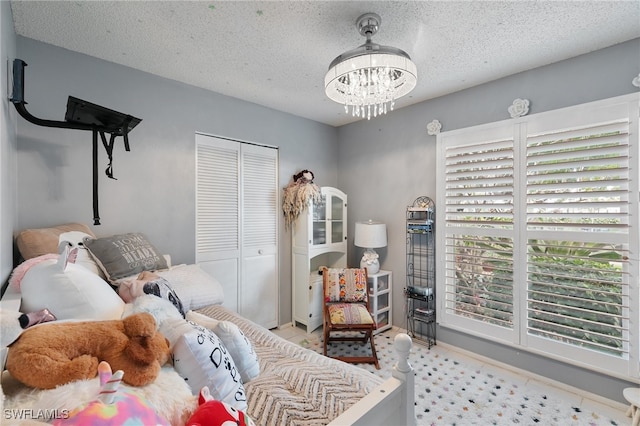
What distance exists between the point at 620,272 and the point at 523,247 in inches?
22.3

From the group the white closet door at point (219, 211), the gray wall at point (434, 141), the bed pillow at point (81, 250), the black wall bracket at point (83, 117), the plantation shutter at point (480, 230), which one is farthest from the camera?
the white closet door at point (219, 211)

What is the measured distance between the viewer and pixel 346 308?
9.12ft

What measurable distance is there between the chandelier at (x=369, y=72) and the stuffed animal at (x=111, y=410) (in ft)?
5.26

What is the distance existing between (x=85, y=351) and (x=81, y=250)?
51.3 inches

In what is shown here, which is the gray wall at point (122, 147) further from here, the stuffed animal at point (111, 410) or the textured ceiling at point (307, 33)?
the stuffed animal at point (111, 410)

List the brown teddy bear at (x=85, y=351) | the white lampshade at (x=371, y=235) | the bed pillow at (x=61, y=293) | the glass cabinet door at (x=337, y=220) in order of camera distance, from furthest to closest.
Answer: the glass cabinet door at (x=337, y=220) < the white lampshade at (x=371, y=235) < the bed pillow at (x=61, y=293) < the brown teddy bear at (x=85, y=351)

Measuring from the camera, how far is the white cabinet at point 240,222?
2777 millimetres

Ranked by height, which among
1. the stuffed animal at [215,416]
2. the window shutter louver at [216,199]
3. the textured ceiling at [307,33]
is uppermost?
the textured ceiling at [307,33]

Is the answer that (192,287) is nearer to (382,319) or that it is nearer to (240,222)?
(240,222)

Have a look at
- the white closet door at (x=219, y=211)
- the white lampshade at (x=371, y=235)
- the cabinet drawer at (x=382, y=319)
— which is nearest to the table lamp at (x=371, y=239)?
the white lampshade at (x=371, y=235)

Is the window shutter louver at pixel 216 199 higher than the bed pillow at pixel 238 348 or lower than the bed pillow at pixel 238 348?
higher

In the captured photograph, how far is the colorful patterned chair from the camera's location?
2.61m

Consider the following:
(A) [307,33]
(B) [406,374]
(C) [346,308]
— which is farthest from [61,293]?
(C) [346,308]

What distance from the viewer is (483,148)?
261 centimetres
